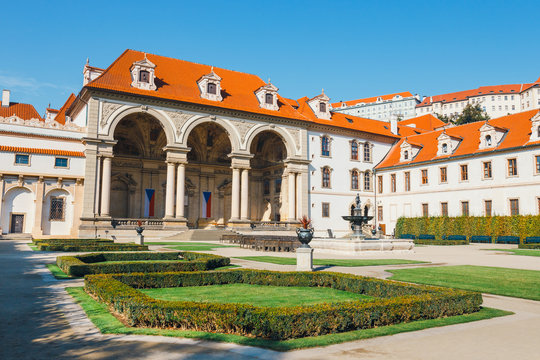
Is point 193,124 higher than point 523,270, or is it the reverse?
point 193,124

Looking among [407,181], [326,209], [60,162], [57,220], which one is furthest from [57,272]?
[407,181]

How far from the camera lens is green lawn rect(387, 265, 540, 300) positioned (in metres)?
10.9

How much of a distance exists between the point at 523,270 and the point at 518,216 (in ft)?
80.1

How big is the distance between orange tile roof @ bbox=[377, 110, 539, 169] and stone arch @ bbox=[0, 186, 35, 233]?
37484 millimetres

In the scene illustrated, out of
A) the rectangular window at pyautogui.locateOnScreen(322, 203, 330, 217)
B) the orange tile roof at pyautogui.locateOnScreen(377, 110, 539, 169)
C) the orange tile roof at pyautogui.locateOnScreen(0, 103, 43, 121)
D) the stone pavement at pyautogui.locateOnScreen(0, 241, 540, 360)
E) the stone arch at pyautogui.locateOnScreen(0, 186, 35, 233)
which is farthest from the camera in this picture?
the rectangular window at pyautogui.locateOnScreen(322, 203, 330, 217)

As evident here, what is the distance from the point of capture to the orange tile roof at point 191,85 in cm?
3748

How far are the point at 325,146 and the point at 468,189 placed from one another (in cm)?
1560

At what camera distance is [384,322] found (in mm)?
7234

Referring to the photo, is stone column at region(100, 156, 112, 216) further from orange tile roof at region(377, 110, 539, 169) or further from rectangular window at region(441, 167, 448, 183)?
rectangular window at region(441, 167, 448, 183)

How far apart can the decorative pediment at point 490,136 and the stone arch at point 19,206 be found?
41.1 meters

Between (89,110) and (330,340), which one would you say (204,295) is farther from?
(89,110)

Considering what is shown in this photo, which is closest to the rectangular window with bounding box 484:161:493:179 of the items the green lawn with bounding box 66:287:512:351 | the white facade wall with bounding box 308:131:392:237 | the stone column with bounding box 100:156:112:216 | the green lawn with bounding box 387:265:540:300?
the white facade wall with bounding box 308:131:392:237

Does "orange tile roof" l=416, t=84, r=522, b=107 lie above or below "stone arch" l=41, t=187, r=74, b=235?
above

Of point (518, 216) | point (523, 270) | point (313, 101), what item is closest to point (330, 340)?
point (523, 270)
